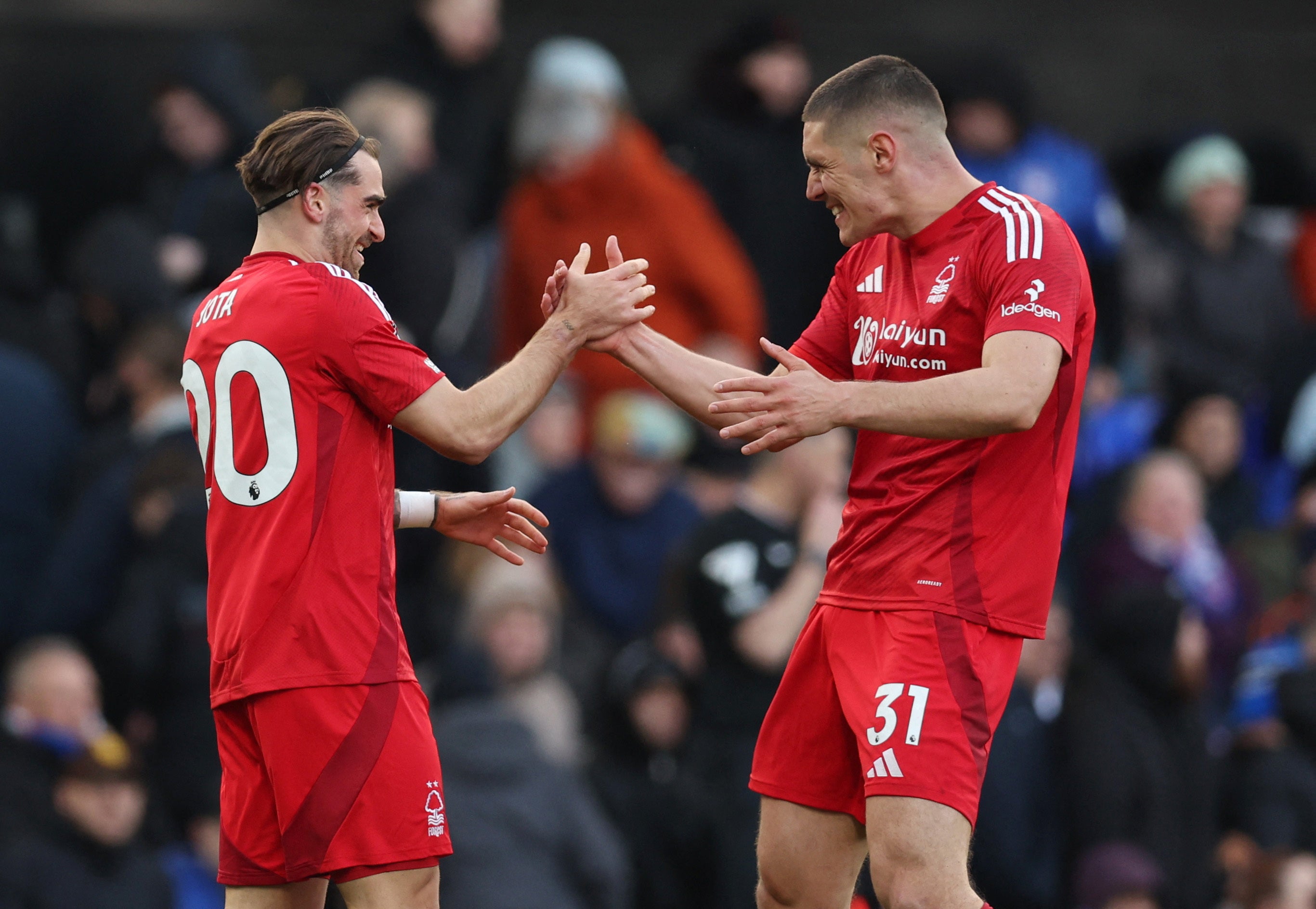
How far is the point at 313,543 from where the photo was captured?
4.99 meters

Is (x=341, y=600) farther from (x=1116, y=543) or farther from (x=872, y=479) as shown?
(x=1116, y=543)

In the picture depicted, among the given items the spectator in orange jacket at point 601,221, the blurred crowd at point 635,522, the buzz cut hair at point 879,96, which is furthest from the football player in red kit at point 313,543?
the spectator in orange jacket at point 601,221

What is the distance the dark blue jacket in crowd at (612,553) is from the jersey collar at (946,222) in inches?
177

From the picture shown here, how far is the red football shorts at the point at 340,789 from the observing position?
4949 millimetres

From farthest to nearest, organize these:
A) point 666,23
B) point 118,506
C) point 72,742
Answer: point 666,23 → point 118,506 → point 72,742

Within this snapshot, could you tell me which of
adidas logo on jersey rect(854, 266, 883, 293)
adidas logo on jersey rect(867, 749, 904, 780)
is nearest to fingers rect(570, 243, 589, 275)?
adidas logo on jersey rect(854, 266, 883, 293)

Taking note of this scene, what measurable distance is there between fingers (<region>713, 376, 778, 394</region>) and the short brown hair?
43.9 inches

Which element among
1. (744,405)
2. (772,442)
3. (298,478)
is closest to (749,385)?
(744,405)

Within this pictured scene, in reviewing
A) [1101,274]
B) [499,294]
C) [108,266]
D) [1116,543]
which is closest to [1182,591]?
[1116,543]

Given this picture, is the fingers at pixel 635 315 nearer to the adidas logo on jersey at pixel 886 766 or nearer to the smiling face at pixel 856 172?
the smiling face at pixel 856 172

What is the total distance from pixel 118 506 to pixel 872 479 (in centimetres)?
448

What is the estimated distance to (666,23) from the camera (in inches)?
516

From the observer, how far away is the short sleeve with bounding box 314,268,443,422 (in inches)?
197

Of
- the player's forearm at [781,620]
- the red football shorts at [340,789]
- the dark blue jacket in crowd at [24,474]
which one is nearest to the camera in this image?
the red football shorts at [340,789]
